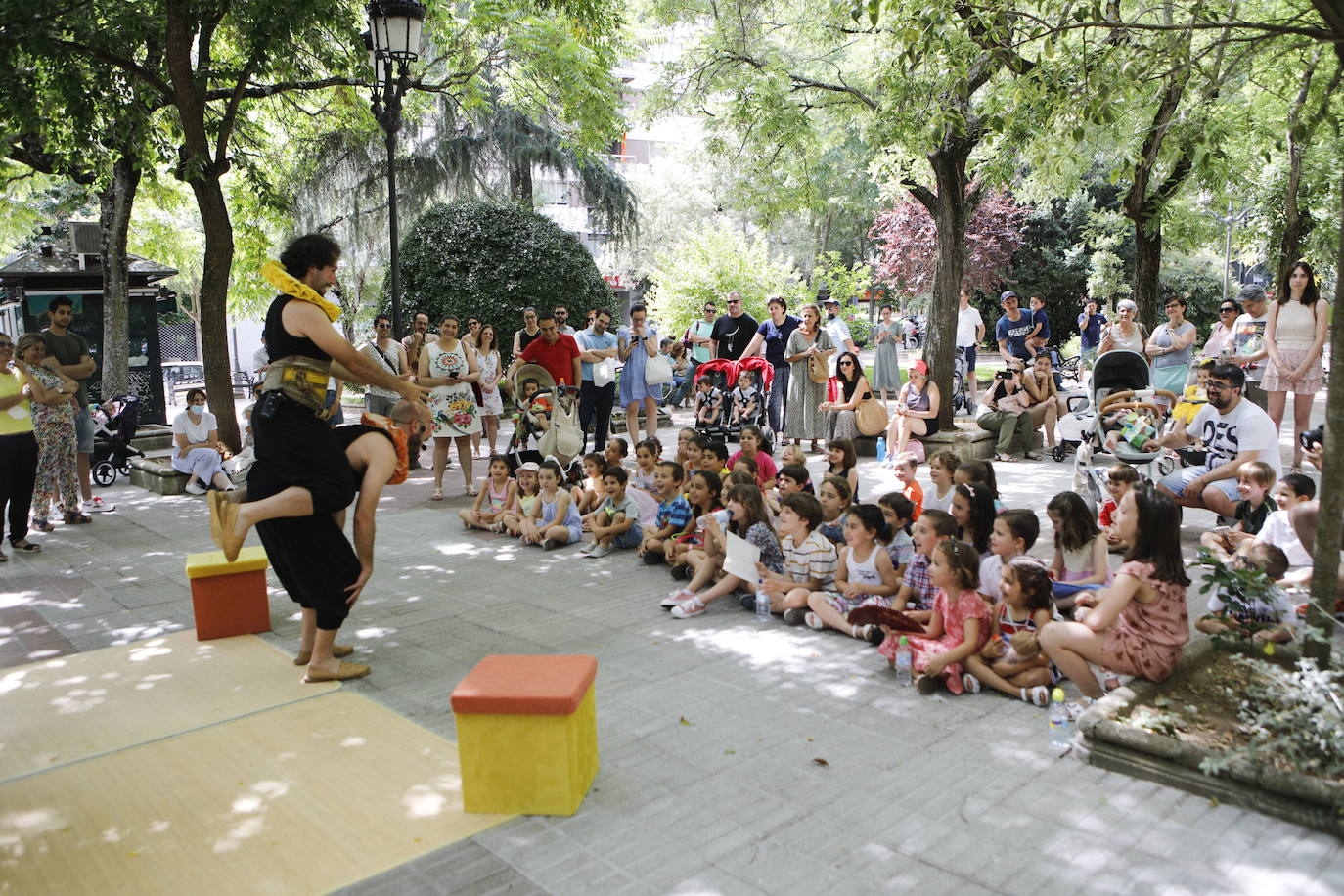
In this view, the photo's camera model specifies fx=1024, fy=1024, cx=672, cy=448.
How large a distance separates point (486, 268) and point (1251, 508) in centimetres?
1671

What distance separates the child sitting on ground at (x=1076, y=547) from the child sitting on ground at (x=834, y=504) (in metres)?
1.50

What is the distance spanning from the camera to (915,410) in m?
11.2

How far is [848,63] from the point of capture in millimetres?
17234

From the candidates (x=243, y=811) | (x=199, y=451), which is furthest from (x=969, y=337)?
(x=243, y=811)

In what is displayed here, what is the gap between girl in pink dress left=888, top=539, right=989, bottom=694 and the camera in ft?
17.0

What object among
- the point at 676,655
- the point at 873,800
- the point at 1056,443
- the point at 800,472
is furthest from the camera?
the point at 1056,443

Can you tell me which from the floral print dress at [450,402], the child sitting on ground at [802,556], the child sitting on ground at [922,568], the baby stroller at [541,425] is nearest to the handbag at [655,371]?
the baby stroller at [541,425]

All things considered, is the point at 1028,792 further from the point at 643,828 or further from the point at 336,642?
the point at 336,642

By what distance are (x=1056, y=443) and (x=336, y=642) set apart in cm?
975

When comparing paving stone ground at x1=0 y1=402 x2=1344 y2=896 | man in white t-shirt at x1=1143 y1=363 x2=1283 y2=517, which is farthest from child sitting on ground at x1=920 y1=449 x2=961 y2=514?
paving stone ground at x1=0 y1=402 x2=1344 y2=896

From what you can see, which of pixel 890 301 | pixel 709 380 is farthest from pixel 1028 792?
pixel 890 301

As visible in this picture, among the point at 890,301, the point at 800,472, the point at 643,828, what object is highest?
the point at 890,301

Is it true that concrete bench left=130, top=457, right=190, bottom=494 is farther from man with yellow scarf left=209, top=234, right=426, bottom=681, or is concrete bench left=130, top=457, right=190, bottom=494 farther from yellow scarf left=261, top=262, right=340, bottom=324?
yellow scarf left=261, top=262, right=340, bottom=324

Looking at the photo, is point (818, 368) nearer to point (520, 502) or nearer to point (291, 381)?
point (520, 502)
